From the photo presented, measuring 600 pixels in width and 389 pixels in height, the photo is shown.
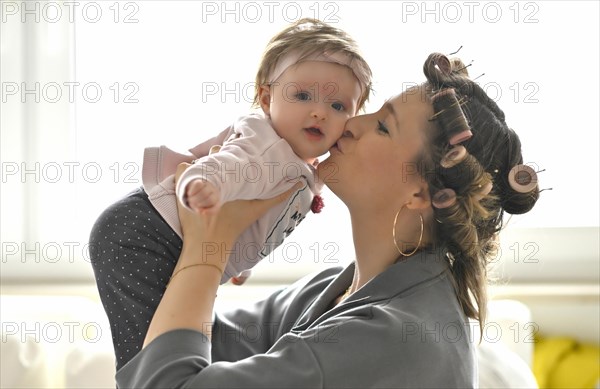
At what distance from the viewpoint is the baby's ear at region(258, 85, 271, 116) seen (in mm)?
1656

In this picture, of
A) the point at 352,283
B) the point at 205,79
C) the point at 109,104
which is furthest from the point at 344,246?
the point at 352,283

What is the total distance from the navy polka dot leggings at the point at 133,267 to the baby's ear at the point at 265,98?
12.6 inches

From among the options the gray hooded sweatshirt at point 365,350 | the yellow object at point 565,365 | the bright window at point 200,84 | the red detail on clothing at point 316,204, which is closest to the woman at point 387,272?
the gray hooded sweatshirt at point 365,350

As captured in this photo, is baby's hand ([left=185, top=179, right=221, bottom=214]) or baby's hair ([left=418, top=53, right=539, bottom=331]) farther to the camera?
baby's hair ([left=418, top=53, right=539, bottom=331])

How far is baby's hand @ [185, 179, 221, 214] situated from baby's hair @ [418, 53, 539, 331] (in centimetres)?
45

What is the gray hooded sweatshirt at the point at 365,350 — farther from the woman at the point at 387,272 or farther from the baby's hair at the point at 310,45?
the baby's hair at the point at 310,45

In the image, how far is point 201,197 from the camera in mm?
1274

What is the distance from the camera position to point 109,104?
2.69 meters

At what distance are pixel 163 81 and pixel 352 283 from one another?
1.29 m

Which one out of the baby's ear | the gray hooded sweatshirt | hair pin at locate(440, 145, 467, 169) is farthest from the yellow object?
the baby's ear

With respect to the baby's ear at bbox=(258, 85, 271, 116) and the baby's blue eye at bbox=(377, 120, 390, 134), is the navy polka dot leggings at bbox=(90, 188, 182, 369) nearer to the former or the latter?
the baby's ear at bbox=(258, 85, 271, 116)

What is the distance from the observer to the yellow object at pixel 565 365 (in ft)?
7.81

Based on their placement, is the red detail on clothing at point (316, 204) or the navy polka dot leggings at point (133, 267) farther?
the red detail on clothing at point (316, 204)

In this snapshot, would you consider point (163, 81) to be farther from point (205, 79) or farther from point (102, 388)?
point (102, 388)
